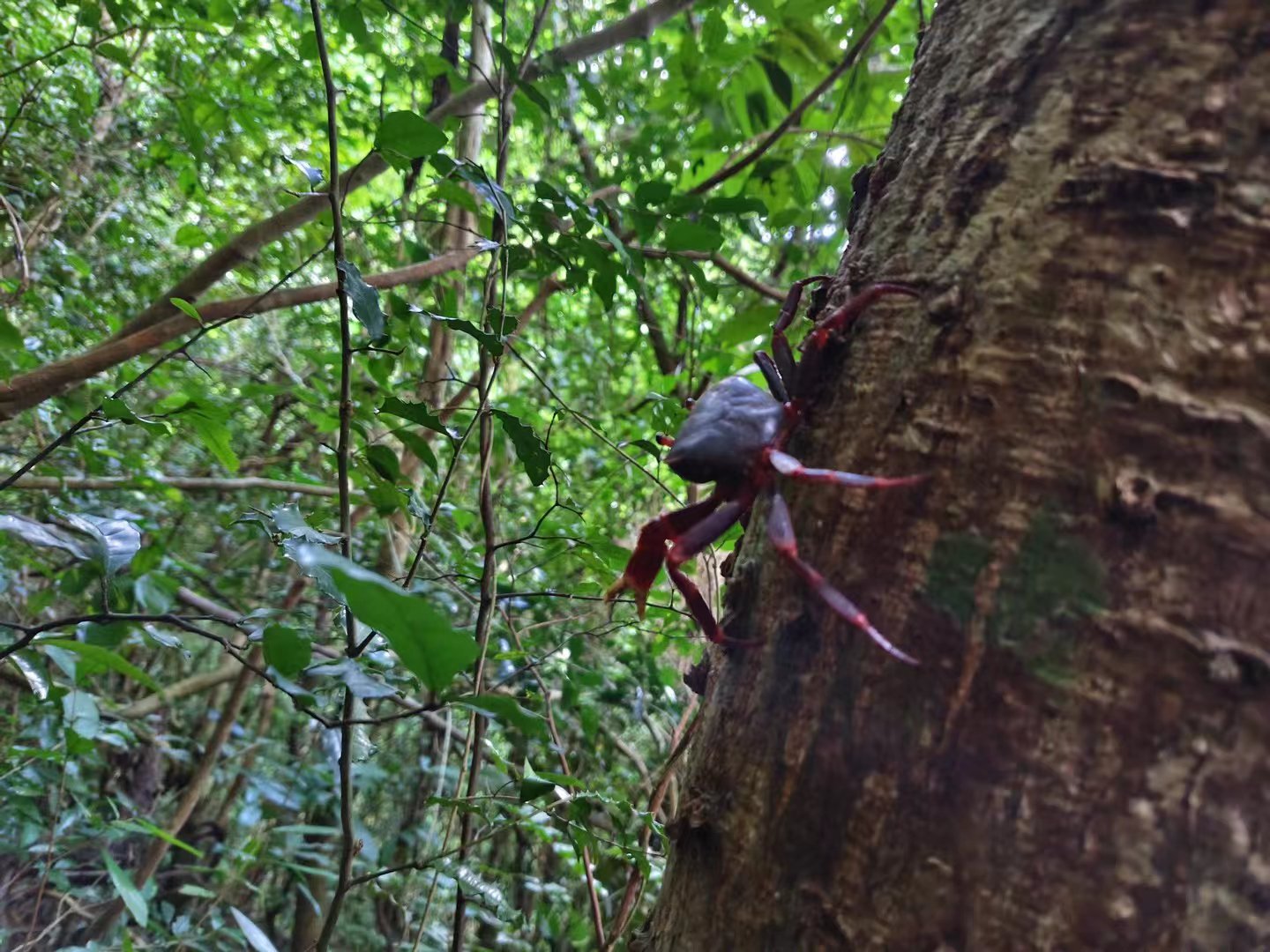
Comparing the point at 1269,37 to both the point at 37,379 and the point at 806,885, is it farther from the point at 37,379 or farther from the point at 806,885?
the point at 37,379

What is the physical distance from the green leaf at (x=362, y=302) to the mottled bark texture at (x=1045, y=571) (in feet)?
1.98

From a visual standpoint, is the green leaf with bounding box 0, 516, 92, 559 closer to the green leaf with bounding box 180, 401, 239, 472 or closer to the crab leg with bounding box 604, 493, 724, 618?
the green leaf with bounding box 180, 401, 239, 472

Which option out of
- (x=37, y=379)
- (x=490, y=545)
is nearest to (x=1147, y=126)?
(x=490, y=545)

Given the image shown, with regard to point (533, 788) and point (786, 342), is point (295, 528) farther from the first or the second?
point (786, 342)

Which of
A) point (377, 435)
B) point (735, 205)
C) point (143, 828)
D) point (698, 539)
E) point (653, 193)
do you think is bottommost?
point (143, 828)

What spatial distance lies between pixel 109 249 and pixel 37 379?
84.5 inches

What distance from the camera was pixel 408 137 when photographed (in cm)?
100

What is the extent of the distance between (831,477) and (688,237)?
83 centimetres

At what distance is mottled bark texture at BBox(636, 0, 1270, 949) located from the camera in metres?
0.42

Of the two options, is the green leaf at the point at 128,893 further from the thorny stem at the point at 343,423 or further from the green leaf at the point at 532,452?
the green leaf at the point at 532,452

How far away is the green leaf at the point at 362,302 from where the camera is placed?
935 mm

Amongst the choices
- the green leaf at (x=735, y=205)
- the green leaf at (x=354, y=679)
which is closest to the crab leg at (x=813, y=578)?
the green leaf at (x=354, y=679)

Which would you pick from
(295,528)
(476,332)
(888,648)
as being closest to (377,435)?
(476,332)

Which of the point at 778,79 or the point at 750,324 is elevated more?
the point at 778,79
